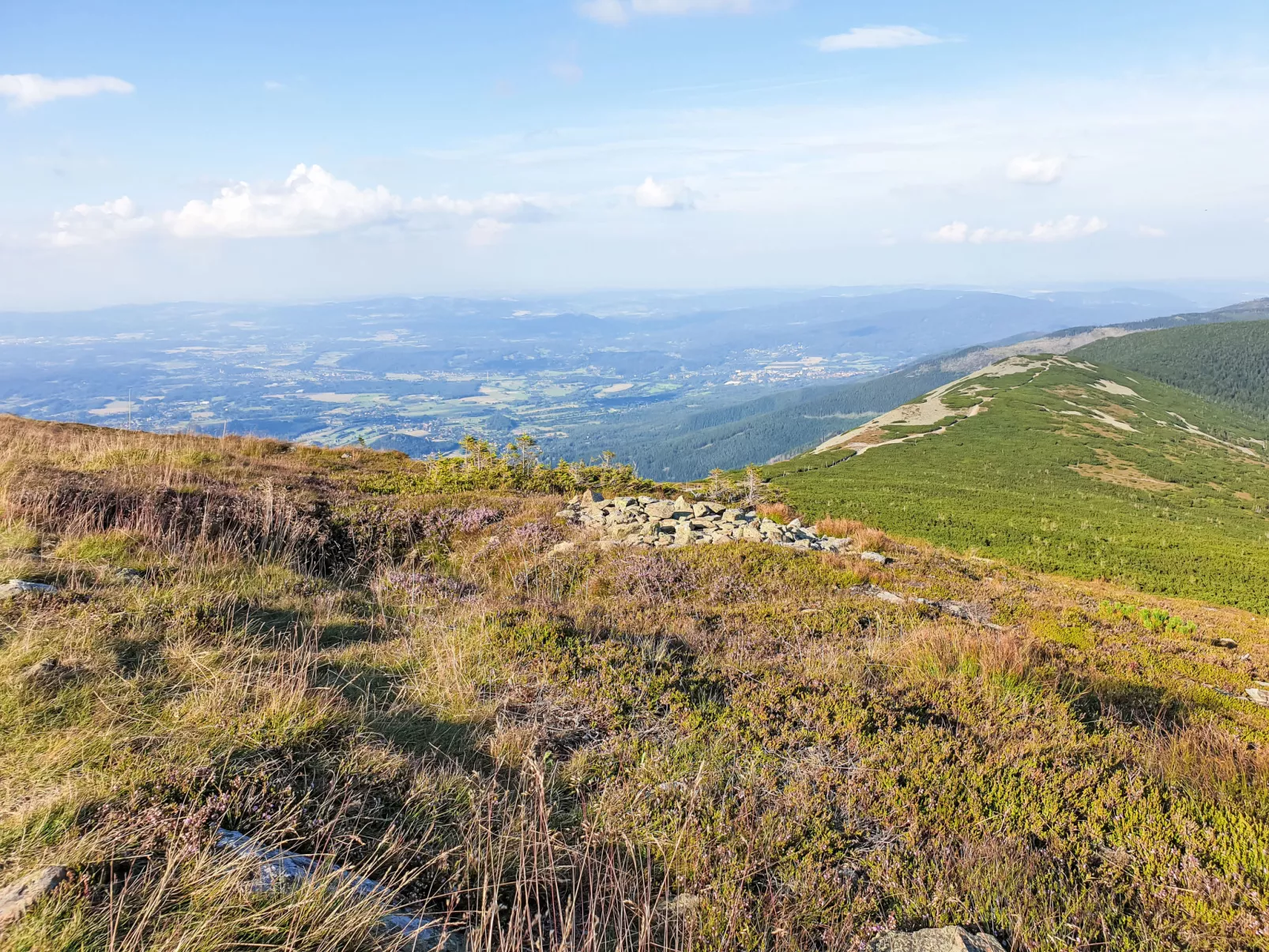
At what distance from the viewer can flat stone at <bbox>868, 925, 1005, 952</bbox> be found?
9.84 ft

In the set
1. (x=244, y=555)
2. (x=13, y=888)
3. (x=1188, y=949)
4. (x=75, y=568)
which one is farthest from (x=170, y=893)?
(x=244, y=555)

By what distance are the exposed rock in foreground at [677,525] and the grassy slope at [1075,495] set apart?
9.42 m

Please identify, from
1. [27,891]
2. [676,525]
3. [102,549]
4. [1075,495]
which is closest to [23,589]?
[102,549]

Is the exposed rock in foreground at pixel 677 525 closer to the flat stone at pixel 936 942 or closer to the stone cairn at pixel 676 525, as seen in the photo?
the stone cairn at pixel 676 525

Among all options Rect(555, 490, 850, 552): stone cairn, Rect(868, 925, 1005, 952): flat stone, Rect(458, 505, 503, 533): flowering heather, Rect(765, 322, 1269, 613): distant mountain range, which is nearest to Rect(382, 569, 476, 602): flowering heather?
Rect(555, 490, 850, 552): stone cairn

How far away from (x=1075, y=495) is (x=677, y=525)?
113 feet

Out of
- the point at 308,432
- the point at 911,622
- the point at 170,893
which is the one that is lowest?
the point at 308,432

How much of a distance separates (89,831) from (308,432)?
184m

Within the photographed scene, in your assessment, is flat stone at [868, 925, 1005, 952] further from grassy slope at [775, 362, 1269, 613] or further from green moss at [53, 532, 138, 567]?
grassy slope at [775, 362, 1269, 613]

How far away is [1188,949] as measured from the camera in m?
3.07

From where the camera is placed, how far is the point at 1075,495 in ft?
117

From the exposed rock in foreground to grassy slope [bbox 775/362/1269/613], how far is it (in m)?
9.42

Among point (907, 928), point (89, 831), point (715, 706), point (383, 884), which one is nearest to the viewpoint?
point (89, 831)

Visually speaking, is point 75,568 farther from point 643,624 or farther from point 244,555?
point 643,624
